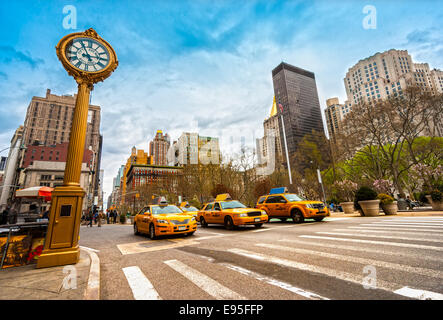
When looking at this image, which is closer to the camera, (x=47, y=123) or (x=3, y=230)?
(x=3, y=230)

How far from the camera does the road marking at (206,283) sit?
114 inches

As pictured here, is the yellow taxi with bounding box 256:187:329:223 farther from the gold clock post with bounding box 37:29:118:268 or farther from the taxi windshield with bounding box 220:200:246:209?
the gold clock post with bounding box 37:29:118:268

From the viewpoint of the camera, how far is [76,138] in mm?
5789

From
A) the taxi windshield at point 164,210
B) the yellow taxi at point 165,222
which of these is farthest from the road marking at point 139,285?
the taxi windshield at point 164,210

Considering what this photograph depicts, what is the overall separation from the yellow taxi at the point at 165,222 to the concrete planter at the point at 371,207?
1312cm

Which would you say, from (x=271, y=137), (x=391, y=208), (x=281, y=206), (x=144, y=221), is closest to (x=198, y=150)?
(x=271, y=137)

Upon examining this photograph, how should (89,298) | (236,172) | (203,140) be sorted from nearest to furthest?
(89,298) < (236,172) < (203,140)

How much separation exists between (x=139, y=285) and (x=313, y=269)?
10.3ft

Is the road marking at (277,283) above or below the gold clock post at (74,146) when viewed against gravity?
below

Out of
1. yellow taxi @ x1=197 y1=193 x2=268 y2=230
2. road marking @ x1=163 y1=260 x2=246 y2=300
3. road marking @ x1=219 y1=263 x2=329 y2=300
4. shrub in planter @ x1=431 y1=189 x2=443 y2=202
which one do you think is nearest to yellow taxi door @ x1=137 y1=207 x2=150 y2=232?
yellow taxi @ x1=197 y1=193 x2=268 y2=230

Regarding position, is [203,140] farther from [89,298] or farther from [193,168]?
[89,298]

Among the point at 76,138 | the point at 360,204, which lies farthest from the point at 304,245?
the point at 360,204

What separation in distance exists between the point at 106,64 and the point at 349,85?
13332 centimetres

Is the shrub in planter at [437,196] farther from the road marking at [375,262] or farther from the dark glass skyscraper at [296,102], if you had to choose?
the dark glass skyscraper at [296,102]
